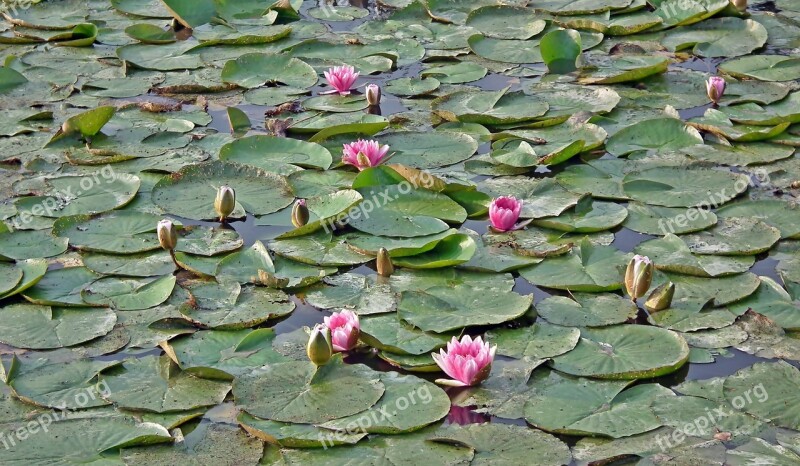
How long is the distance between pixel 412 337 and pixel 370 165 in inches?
54.9

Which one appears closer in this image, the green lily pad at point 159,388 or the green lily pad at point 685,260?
the green lily pad at point 159,388

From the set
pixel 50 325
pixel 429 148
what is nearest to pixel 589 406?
pixel 50 325

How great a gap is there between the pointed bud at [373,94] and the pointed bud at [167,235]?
5.77ft

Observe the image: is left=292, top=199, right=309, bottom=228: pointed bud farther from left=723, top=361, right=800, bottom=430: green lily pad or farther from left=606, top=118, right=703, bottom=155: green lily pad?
left=723, top=361, right=800, bottom=430: green lily pad

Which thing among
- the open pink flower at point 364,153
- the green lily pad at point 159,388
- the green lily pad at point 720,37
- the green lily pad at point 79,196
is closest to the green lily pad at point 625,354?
the green lily pad at point 159,388

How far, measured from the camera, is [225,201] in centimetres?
439

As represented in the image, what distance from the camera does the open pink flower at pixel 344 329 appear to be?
3.57 meters

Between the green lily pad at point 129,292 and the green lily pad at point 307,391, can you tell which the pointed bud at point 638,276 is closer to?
the green lily pad at point 307,391

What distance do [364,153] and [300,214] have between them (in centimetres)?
61

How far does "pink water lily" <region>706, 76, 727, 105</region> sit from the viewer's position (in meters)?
5.52

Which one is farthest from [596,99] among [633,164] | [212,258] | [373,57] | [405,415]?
[405,415]

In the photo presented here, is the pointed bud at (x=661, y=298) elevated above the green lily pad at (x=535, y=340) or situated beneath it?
elevated above

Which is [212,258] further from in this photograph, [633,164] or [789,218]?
[789,218]

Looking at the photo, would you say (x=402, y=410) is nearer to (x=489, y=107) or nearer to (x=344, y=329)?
(x=344, y=329)
